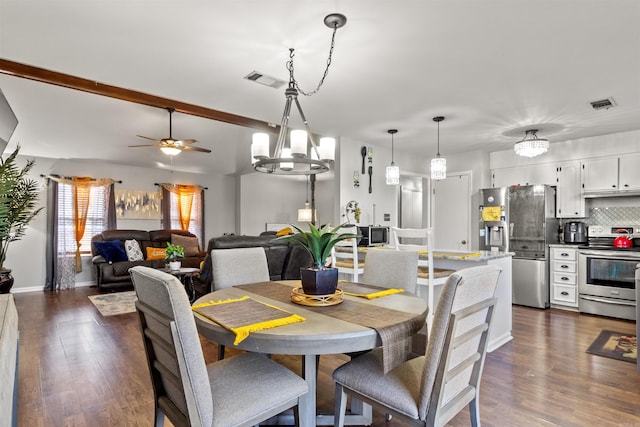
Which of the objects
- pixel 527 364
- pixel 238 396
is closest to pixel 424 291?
pixel 527 364

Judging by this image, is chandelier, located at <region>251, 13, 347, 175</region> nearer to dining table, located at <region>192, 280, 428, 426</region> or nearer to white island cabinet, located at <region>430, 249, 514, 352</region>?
dining table, located at <region>192, 280, 428, 426</region>

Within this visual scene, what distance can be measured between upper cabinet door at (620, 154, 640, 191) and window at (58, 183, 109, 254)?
8670 millimetres

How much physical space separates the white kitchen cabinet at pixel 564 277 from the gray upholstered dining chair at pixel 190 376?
4.66m

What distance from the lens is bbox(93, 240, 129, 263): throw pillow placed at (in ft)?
20.3

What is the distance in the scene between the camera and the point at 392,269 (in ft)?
8.02

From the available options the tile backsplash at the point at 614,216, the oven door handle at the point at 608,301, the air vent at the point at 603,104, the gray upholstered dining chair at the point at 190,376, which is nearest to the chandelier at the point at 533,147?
the air vent at the point at 603,104

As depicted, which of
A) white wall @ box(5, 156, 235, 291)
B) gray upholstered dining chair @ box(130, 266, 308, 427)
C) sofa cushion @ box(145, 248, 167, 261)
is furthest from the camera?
sofa cushion @ box(145, 248, 167, 261)

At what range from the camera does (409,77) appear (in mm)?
2971

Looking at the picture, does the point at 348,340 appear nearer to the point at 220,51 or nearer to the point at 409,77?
the point at 220,51

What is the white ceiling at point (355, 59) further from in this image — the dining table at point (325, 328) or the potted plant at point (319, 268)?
the dining table at point (325, 328)

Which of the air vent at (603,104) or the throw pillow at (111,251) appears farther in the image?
the throw pillow at (111,251)

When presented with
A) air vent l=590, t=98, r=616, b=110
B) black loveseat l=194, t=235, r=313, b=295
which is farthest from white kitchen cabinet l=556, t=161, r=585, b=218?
black loveseat l=194, t=235, r=313, b=295

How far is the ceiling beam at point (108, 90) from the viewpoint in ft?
9.25

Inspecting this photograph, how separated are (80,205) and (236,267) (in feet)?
19.1
